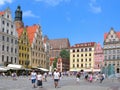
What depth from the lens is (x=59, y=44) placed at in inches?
→ 5778

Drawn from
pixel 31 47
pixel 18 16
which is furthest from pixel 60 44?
pixel 31 47

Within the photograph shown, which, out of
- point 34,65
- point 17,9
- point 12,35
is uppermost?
point 17,9

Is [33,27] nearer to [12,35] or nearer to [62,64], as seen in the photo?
[12,35]

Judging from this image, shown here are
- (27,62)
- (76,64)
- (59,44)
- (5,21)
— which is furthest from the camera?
(59,44)

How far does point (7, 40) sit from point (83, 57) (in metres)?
47.7

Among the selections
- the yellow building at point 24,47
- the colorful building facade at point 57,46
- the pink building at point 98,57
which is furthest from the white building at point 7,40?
the colorful building facade at point 57,46

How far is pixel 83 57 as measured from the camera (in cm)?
11069

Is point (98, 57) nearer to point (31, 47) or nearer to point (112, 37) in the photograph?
point (112, 37)

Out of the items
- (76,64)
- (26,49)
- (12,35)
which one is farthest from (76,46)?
(12,35)

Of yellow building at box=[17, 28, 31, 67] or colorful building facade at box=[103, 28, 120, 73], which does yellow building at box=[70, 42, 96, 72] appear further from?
yellow building at box=[17, 28, 31, 67]

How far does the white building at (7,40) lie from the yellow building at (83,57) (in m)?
42.1

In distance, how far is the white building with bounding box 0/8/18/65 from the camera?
218 ft

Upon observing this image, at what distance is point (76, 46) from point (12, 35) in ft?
156

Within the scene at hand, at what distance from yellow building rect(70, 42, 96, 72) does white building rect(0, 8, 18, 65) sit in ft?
138
